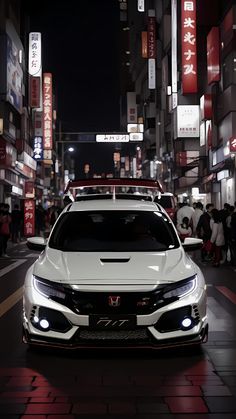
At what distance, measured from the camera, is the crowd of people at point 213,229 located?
1722 centimetres

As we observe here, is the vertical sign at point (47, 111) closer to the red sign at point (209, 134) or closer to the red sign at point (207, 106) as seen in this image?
the red sign at point (209, 134)

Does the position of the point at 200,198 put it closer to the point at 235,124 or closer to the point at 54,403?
the point at 235,124

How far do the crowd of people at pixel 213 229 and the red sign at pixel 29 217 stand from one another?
14719 millimetres

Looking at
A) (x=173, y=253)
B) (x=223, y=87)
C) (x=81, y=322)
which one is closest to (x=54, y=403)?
(x=81, y=322)

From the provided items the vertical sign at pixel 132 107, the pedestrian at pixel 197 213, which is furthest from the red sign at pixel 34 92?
the vertical sign at pixel 132 107

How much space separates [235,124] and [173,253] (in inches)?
923

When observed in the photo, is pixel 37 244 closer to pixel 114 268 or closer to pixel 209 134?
pixel 114 268

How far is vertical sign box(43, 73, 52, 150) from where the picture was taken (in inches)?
2271

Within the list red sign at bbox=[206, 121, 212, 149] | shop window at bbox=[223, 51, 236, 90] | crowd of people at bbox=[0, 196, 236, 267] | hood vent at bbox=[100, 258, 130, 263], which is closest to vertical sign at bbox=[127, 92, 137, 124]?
red sign at bbox=[206, 121, 212, 149]

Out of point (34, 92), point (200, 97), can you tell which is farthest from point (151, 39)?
point (200, 97)

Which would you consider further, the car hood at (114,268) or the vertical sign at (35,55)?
the vertical sign at (35,55)

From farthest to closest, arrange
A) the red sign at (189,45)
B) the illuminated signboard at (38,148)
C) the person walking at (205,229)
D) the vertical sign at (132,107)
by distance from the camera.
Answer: the vertical sign at (132,107), the illuminated signboard at (38,148), the red sign at (189,45), the person walking at (205,229)

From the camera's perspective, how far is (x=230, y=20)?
2931cm

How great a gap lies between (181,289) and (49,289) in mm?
1315
